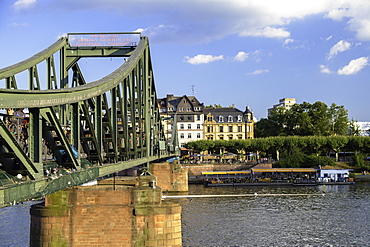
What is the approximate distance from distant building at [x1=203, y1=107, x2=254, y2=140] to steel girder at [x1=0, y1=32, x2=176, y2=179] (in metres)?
91.3

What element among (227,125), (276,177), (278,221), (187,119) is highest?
(187,119)

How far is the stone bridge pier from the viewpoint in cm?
3278

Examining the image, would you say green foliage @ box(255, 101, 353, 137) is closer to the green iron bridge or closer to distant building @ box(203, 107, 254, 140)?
distant building @ box(203, 107, 254, 140)

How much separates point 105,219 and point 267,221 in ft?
72.4

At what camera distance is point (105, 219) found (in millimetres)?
33531

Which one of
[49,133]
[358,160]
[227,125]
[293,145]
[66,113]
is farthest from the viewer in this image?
[227,125]

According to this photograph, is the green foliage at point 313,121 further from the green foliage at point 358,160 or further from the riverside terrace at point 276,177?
the riverside terrace at point 276,177

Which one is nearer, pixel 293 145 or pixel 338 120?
pixel 293 145

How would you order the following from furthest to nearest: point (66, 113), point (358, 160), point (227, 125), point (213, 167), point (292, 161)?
point (227, 125) < point (213, 167) < point (292, 161) < point (358, 160) < point (66, 113)

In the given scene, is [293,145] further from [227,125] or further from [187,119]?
[187,119]

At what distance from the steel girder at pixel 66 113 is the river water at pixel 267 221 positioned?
9.51 meters

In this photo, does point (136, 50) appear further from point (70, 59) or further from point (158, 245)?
point (158, 245)

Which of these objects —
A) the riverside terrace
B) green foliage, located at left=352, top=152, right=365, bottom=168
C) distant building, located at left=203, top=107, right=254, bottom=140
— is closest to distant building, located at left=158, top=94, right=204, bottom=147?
distant building, located at left=203, top=107, right=254, bottom=140

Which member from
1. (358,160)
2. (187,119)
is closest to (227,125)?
(187,119)
